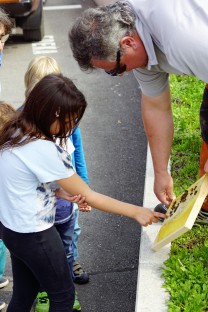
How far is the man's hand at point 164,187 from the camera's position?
3553 millimetres

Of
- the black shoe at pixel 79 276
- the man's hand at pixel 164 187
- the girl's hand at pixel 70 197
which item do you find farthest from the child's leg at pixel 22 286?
the man's hand at pixel 164 187

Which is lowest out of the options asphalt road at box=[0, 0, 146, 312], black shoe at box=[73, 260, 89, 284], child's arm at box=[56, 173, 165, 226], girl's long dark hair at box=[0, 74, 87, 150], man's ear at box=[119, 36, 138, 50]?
asphalt road at box=[0, 0, 146, 312]

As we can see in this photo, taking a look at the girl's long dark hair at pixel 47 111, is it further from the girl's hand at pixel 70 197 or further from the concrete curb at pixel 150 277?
the concrete curb at pixel 150 277

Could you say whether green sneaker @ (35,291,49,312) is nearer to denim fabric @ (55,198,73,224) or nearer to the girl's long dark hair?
denim fabric @ (55,198,73,224)

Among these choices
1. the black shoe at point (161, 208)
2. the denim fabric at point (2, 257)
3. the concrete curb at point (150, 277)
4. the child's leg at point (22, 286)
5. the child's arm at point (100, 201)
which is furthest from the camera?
the black shoe at point (161, 208)

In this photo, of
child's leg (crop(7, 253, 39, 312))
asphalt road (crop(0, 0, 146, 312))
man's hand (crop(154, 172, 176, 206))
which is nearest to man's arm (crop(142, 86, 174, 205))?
man's hand (crop(154, 172, 176, 206))

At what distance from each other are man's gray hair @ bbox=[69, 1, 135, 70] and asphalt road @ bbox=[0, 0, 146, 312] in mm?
1515

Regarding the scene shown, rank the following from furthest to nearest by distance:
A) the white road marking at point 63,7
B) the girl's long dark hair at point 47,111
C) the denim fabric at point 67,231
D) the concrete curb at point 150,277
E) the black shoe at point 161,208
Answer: the white road marking at point 63,7
the black shoe at point 161,208
the denim fabric at point 67,231
the concrete curb at point 150,277
the girl's long dark hair at point 47,111

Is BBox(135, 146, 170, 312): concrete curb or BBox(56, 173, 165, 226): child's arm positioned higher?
BBox(56, 173, 165, 226): child's arm

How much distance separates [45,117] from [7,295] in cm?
156

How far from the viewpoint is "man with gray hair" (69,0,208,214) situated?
112 inches

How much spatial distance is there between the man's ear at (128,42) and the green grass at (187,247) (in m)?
1.29

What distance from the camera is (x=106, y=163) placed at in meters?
5.34

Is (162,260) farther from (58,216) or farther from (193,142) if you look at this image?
(193,142)
